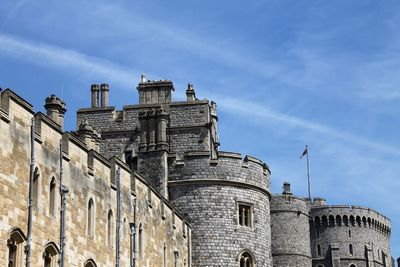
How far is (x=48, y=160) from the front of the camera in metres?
22.7

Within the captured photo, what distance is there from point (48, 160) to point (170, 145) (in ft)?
63.9

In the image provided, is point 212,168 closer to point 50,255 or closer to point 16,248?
point 50,255

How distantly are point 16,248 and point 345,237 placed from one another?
62.5m

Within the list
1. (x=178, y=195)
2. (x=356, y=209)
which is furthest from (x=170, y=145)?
(x=356, y=209)

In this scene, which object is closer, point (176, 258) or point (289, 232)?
point (176, 258)

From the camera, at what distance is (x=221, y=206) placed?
121 feet

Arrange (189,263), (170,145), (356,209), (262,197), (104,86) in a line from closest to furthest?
(189,263), (262,197), (170,145), (104,86), (356,209)


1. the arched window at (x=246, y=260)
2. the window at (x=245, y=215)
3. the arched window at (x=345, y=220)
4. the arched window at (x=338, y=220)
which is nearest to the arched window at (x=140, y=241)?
the arched window at (x=246, y=260)

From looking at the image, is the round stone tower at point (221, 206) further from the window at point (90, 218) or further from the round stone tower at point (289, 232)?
the round stone tower at point (289, 232)

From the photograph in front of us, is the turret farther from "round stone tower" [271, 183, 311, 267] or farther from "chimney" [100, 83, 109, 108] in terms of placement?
"round stone tower" [271, 183, 311, 267]

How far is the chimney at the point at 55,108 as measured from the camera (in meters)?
31.4

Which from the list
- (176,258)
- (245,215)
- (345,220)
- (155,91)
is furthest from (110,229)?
(345,220)

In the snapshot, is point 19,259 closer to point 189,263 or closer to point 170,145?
point 189,263

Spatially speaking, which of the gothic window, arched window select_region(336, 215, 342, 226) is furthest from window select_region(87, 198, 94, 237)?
arched window select_region(336, 215, 342, 226)
